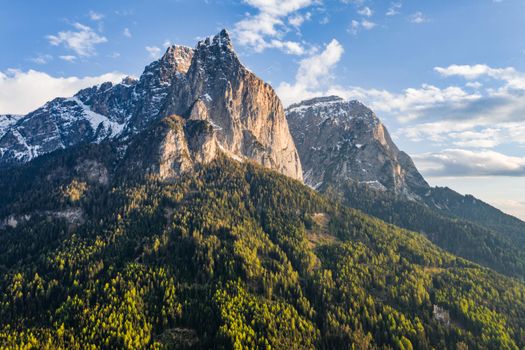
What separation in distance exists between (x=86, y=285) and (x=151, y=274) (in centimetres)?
2734

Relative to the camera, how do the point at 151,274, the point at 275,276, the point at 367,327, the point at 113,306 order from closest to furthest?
the point at 113,306 < the point at 367,327 < the point at 151,274 < the point at 275,276

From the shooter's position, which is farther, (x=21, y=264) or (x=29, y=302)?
(x=21, y=264)

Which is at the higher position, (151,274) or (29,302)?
(151,274)

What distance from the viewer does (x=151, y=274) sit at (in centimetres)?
17725

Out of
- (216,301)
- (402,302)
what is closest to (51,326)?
(216,301)

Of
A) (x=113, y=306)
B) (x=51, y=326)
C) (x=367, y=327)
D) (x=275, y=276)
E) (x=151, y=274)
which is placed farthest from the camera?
(x=275, y=276)

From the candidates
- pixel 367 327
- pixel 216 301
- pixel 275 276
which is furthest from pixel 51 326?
pixel 367 327

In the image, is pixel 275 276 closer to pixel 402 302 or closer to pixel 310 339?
pixel 310 339

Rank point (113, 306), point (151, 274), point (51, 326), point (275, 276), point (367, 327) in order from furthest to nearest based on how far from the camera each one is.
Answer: point (275, 276) → point (151, 274) → point (367, 327) → point (113, 306) → point (51, 326)

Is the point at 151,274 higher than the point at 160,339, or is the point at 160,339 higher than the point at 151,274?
the point at 151,274

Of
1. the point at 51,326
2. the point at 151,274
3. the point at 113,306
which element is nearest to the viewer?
the point at 51,326

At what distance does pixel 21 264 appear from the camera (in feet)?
627

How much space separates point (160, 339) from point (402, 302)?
115 meters

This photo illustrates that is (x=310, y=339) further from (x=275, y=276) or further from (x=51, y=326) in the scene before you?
(x=51, y=326)
